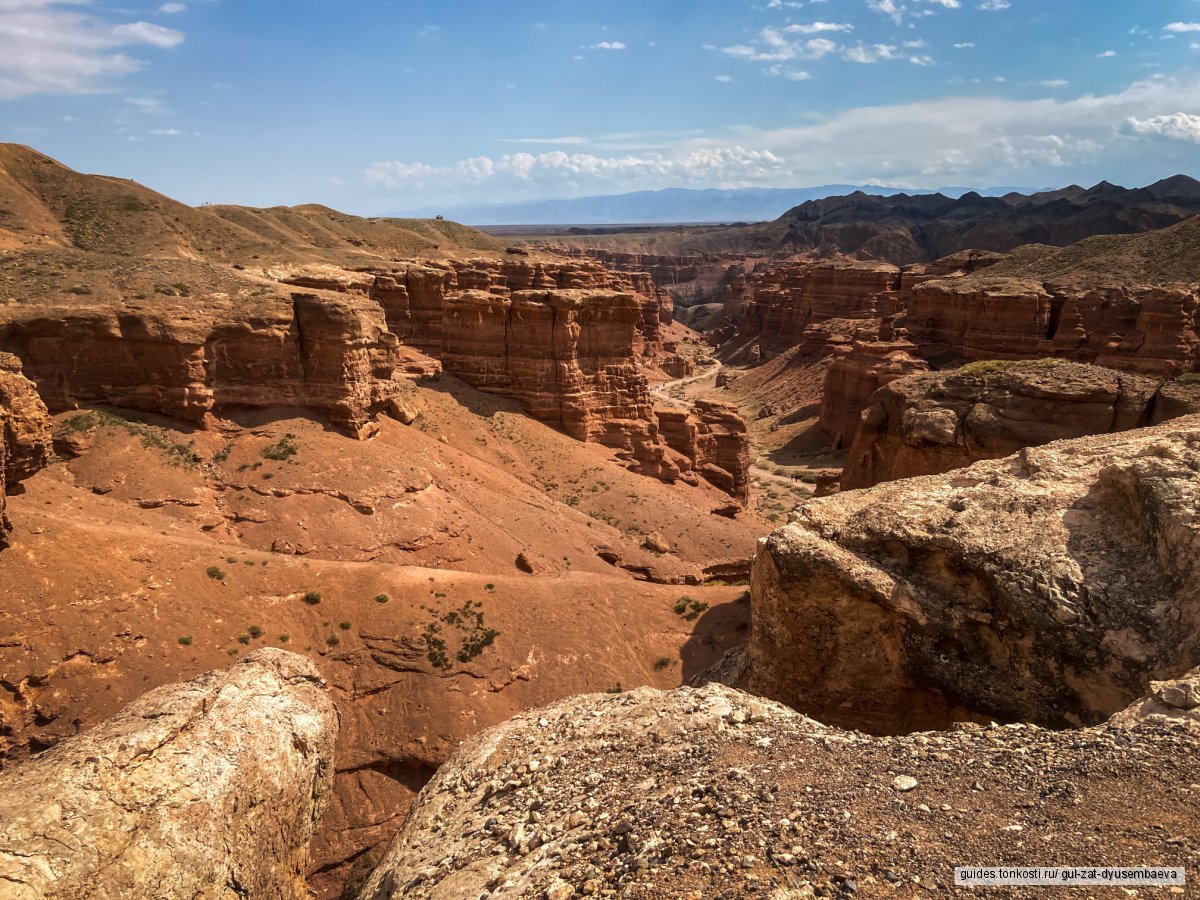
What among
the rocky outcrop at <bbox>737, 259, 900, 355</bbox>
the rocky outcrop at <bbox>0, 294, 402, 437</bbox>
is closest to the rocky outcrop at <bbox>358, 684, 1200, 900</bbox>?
the rocky outcrop at <bbox>0, 294, 402, 437</bbox>

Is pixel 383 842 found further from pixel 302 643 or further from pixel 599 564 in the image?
pixel 599 564

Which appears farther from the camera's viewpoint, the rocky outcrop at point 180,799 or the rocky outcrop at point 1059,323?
the rocky outcrop at point 1059,323

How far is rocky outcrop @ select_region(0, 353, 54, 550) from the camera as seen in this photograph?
18297mm

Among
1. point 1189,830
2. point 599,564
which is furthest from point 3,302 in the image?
point 1189,830

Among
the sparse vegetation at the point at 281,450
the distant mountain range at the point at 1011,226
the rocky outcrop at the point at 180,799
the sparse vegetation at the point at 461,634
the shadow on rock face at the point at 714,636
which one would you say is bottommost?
the shadow on rock face at the point at 714,636

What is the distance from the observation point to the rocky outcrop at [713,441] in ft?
141

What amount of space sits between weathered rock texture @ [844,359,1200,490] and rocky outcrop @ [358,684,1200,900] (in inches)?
628

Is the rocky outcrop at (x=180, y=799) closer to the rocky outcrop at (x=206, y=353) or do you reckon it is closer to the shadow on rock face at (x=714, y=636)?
the shadow on rock face at (x=714, y=636)

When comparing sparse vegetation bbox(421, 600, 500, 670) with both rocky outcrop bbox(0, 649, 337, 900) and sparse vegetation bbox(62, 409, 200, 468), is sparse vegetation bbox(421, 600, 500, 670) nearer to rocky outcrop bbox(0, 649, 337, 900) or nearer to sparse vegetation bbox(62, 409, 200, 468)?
rocky outcrop bbox(0, 649, 337, 900)

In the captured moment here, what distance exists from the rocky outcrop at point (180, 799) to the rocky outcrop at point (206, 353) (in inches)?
649

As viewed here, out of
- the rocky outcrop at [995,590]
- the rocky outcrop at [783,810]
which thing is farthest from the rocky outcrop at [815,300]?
the rocky outcrop at [783,810]

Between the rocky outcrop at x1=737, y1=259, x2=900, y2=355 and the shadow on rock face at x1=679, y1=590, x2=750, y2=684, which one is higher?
the rocky outcrop at x1=737, y1=259, x2=900, y2=355

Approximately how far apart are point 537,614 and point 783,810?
1549cm

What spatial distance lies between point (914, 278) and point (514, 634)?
3009 inches
